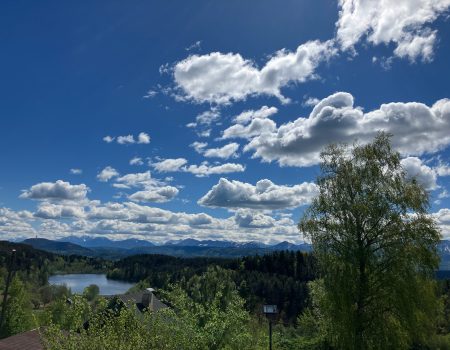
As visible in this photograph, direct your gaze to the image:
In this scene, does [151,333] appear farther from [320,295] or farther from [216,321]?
[320,295]

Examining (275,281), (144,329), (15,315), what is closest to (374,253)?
(144,329)

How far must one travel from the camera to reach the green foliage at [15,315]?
52750 millimetres

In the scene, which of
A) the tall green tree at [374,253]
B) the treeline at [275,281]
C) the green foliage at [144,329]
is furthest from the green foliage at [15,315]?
the treeline at [275,281]

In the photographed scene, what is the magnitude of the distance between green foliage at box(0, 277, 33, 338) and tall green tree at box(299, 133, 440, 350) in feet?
141

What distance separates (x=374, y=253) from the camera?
24.7 m

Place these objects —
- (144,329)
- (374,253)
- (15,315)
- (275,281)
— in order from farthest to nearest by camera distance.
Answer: (275,281)
(15,315)
(374,253)
(144,329)

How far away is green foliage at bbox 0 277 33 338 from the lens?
52.8 meters

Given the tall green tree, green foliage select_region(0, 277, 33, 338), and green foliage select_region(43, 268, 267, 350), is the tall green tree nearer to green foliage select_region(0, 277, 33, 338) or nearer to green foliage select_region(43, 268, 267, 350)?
green foliage select_region(43, 268, 267, 350)

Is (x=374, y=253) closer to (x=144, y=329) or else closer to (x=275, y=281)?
(x=144, y=329)

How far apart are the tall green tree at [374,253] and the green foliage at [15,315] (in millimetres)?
42865

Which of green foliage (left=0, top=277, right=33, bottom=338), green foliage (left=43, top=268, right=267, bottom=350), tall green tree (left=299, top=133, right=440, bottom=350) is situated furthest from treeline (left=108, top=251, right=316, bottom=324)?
green foliage (left=43, top=268, right=267, bottom=350)

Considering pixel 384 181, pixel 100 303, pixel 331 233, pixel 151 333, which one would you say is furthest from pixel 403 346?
pixel 100 303

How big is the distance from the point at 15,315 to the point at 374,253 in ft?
153

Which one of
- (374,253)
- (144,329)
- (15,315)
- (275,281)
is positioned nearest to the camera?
(144,329)
